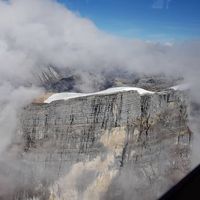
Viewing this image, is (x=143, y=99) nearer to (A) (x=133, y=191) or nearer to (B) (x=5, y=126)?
(A) (x=133, y=191)

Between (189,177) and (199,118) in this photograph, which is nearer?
(189,177)

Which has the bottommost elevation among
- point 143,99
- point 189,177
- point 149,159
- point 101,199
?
point 101,199

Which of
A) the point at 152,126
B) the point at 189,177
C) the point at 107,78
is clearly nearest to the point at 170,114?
the point at 152,126

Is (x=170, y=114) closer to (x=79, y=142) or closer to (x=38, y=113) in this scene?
(x=79, y=142)

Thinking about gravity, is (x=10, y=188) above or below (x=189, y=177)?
below

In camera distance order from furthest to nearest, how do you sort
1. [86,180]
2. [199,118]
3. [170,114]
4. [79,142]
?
[199,118]
[170,114]
[79,142]
[86,180]

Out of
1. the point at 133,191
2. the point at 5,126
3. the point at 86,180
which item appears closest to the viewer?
the point at 133,191
